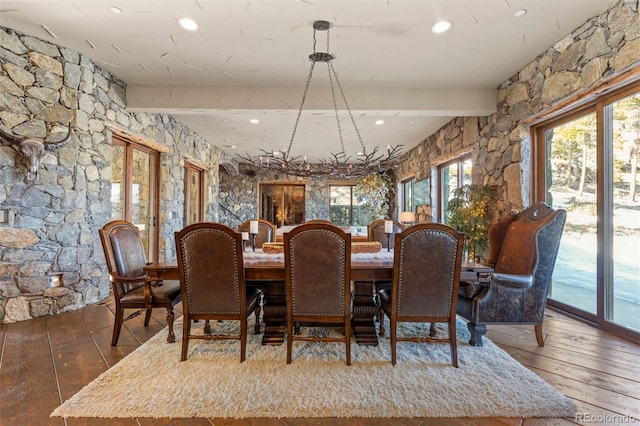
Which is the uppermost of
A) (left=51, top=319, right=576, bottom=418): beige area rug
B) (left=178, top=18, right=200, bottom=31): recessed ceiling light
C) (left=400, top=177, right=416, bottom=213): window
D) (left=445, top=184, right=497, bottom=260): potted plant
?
(left=178, top=18, right=200, bottom=31): recessed ceiling light

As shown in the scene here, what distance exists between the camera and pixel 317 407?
1.67 meters

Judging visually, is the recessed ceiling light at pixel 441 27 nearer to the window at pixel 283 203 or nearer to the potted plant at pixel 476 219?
the potted plant at pixel 476 219

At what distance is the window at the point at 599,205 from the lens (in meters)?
2.53

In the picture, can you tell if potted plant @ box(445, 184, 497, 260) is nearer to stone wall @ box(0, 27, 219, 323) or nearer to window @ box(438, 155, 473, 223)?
window @ box(438, 155, 473, 223)

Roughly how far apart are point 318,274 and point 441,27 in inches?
95.3

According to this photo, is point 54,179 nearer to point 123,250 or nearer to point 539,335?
point 123,250

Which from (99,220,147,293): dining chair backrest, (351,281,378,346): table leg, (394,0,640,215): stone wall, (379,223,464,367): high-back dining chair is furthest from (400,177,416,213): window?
(99,220,147,293): dining chair backrest

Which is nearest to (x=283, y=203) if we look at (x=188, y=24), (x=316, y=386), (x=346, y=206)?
(x=346, y=206)

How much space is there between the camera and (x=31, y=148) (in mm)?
2895

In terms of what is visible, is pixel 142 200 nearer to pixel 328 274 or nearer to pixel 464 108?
pixel 328 274

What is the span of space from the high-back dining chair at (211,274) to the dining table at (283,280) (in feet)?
0.49

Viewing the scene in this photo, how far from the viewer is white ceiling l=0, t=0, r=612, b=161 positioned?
8.10ft

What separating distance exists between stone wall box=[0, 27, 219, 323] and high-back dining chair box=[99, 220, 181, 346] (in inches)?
47.0

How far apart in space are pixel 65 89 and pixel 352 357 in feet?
12.8
